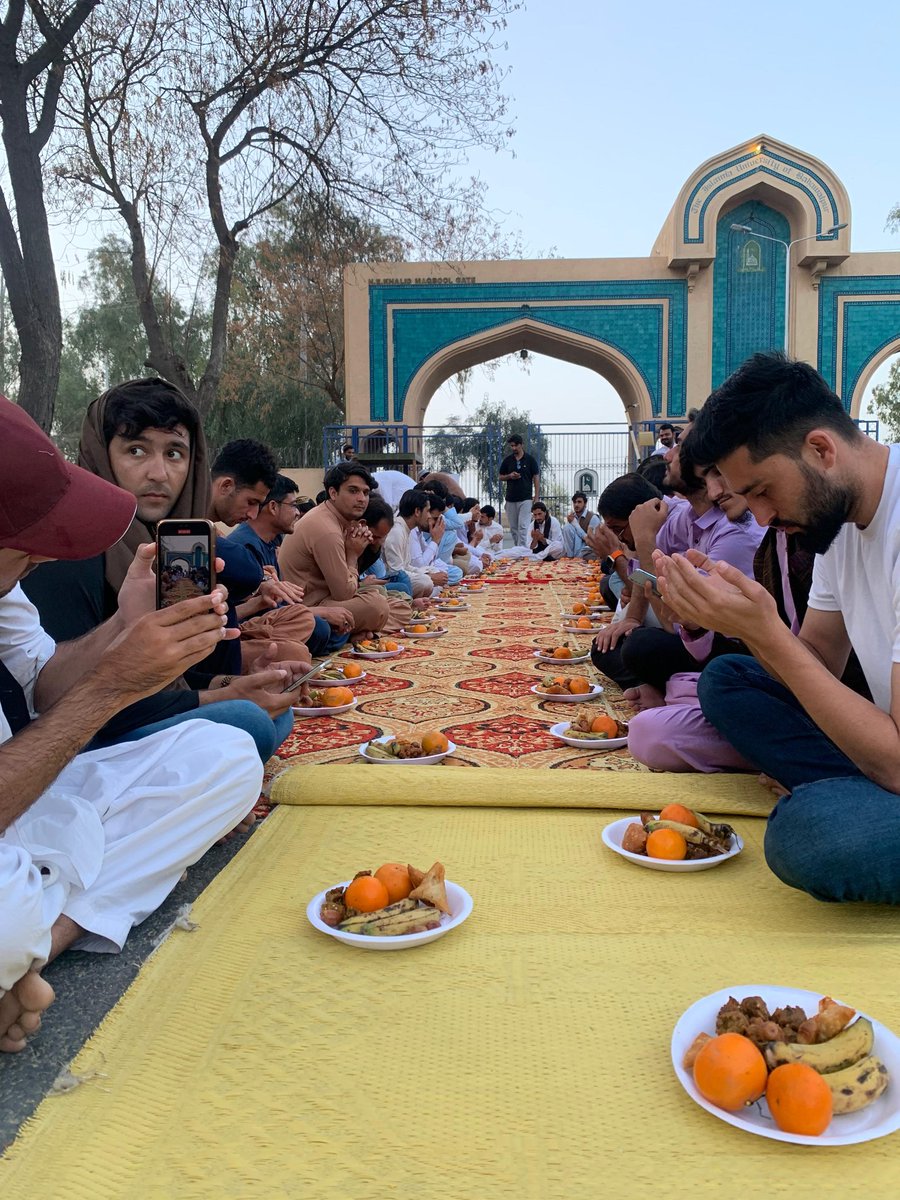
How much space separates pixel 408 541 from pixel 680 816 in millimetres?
5934

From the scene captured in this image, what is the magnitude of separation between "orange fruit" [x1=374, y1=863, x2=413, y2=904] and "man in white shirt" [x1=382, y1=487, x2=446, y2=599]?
5.47 metres

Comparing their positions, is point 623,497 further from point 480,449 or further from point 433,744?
point 480,449

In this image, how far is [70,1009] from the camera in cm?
163

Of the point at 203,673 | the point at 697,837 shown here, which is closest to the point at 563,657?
the point at 203,673

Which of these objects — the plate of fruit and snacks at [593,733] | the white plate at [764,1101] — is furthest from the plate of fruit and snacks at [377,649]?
the white plate at [764,1101]

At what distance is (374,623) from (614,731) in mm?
2744

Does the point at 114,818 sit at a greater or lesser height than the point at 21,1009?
greater

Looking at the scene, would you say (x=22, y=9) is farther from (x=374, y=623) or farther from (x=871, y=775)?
(x=871, y=775)

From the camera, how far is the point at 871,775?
6.24ft

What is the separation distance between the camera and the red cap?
1490 millimetres

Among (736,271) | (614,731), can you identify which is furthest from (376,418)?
(614,731)

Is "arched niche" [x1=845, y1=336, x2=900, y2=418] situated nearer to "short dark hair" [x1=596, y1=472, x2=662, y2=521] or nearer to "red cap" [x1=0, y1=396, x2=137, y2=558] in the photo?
"short dark hair" [x1=596, y1=472, x2=662, y2=521]

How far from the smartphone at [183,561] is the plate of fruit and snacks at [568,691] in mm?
2419

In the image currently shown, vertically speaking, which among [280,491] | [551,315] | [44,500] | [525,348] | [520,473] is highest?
[551,315]
